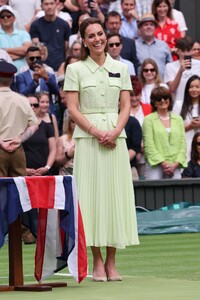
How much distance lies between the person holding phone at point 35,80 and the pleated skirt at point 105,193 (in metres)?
8.82

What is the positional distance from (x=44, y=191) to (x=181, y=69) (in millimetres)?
11385

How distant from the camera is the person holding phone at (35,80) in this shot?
63.0ft

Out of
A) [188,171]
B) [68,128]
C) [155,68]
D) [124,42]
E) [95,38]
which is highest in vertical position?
[95,38]

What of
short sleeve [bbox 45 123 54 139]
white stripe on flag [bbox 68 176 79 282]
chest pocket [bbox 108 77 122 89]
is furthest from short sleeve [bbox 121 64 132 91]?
short sleeve [bbox 45 123 54 139]

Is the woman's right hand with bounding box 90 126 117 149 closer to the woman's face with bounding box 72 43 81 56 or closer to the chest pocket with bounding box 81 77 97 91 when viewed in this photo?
the chest pocket with bounding box 81 77 97 91

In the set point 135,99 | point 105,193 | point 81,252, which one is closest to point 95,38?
point 105,193

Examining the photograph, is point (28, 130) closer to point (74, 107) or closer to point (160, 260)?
point (160, 260)

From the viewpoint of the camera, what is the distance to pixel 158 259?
42.0 feet

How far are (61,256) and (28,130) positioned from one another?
6.03 meters

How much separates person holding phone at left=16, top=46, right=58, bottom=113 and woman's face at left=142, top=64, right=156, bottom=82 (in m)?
1.63

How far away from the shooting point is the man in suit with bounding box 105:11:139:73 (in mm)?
20969

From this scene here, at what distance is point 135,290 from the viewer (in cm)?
890

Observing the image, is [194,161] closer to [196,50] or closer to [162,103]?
[162,103]

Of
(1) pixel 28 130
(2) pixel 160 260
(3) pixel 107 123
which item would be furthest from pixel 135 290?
(1) pixel 28 130
